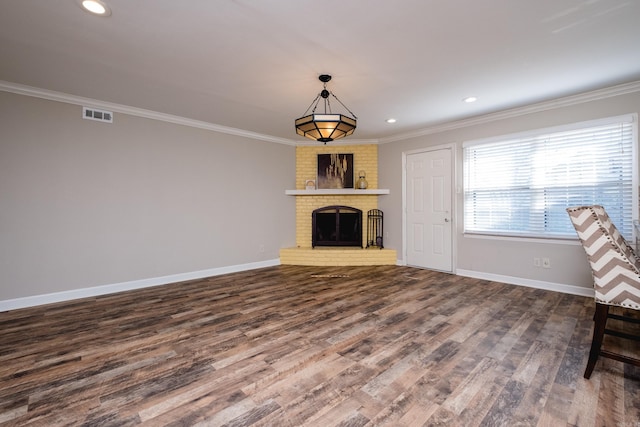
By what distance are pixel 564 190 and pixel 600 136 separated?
28.2 inches

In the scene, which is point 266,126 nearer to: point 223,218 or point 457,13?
point 223,218

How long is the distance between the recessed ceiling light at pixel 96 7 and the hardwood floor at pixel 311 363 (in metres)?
2.49

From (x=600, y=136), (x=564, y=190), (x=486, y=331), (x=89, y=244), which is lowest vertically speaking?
(x=486, y=331)

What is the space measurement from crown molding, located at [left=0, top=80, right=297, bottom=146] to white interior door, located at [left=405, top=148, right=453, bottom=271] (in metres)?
2.81

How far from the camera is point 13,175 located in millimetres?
3254

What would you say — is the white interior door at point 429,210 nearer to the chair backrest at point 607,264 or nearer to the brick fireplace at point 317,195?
the brick fireplace at point 317,195

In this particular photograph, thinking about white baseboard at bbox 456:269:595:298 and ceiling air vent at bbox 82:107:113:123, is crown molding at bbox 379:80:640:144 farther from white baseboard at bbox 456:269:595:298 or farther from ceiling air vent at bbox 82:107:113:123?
ceiling air vent at bbox 82:107:113:123

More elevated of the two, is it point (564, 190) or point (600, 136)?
point (600, 136)

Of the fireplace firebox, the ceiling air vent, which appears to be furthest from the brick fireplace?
the ceiling air vent

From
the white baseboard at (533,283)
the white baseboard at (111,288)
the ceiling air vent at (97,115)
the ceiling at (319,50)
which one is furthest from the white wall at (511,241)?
the ceiling air vent at (97,115)

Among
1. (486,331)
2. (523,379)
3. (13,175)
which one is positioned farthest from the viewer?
(13,175)

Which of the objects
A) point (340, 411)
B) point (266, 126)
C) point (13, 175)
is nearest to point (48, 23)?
point (13, 175)

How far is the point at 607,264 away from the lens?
1.81 m

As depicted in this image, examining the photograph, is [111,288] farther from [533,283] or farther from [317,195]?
[533,283]
